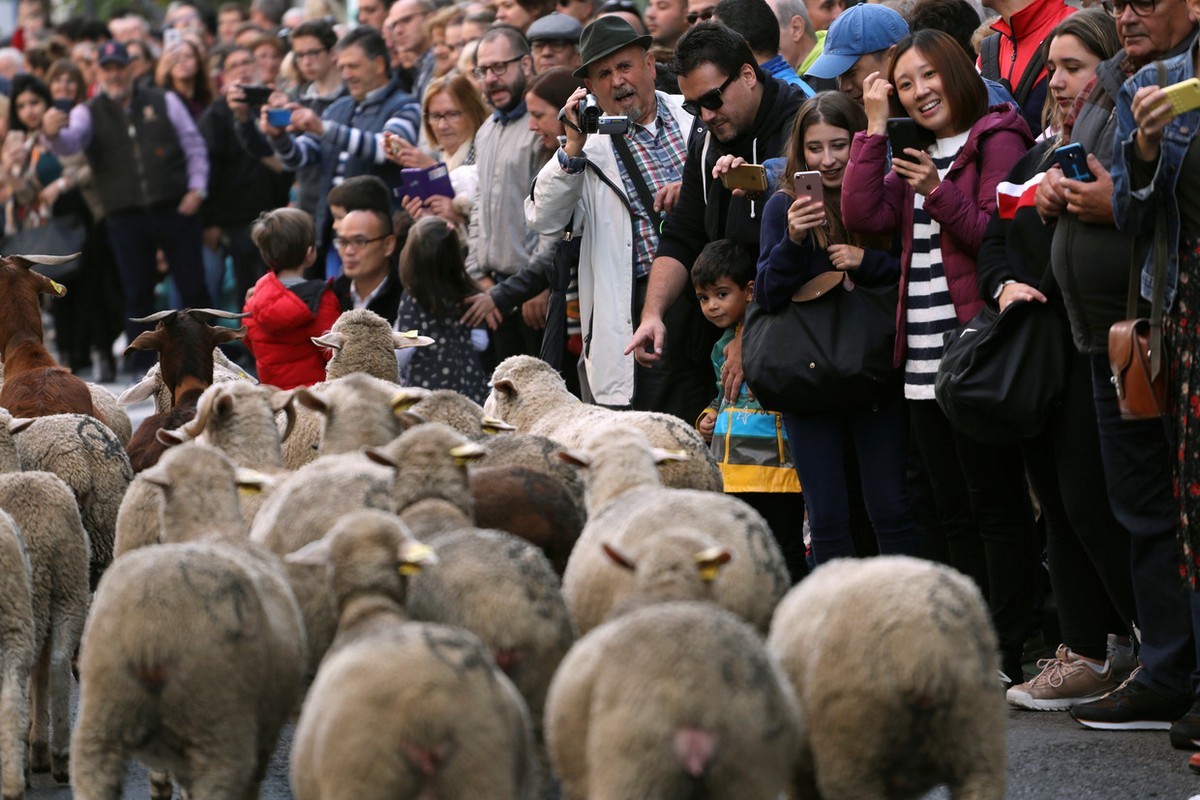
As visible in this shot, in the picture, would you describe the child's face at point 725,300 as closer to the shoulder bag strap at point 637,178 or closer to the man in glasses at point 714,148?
the man in glasses at point 714,148

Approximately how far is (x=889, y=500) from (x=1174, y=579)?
45.1 inches

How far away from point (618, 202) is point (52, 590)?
332 centimetres

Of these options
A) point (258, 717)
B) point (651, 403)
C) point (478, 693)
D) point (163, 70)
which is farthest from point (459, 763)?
point (163, 70)

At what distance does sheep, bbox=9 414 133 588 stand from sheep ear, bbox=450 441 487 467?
1856mm

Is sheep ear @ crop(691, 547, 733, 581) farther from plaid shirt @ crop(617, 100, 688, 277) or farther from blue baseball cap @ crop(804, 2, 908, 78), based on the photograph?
plaid shirt @ crop(617, 100, 688, 277)

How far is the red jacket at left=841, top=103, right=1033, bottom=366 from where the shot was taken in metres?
6.24

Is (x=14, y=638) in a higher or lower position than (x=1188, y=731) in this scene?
higher

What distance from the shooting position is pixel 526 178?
9055 millimetres

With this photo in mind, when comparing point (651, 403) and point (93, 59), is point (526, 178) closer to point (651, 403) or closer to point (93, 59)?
point (651, 403)

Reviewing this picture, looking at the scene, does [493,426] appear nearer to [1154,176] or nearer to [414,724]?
[1154,176]

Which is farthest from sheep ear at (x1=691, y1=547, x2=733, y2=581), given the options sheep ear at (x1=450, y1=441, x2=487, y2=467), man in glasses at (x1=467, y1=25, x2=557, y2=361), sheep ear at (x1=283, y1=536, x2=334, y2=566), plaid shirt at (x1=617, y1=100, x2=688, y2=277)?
man in glasses at (x1=467, y1=25, x2=557, y2=361)

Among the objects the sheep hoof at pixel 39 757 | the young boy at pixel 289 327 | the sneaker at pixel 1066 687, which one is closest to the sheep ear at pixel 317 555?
the sheep hoof at pixel 39 757

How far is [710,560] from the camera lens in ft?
14.1

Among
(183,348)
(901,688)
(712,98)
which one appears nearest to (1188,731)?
(901,688)
